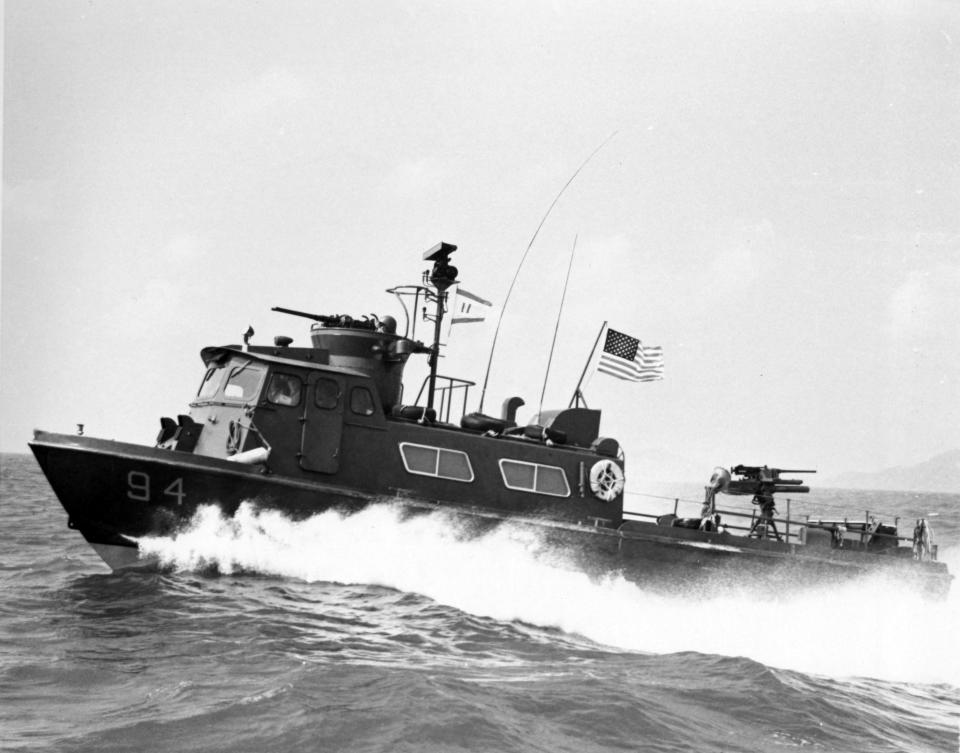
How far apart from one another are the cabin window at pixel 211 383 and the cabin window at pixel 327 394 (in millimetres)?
1478

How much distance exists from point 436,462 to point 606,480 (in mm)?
2507

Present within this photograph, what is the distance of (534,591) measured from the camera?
11.1 meters

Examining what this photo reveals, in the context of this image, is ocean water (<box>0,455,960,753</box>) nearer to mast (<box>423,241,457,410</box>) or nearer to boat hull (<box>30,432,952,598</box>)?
boat hull (<box>30,432,952,598</box>)

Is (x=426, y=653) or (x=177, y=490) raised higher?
(x=177, y=490)

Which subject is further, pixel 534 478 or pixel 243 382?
pixel 534 478

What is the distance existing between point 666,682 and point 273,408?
590 cm

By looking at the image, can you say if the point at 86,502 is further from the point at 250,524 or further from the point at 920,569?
the point at 920,569

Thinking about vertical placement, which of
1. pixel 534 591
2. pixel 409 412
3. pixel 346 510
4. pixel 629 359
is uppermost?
pixel 629 359

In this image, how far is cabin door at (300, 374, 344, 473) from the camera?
36.3 ft

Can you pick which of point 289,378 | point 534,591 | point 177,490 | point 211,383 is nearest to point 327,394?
point 289,378

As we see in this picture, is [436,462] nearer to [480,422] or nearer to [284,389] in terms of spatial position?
[480,422]

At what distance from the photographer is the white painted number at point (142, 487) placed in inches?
400

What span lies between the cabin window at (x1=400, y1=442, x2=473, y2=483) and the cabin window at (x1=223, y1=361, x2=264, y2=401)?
2086 mm

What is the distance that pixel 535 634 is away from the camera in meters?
9.98
